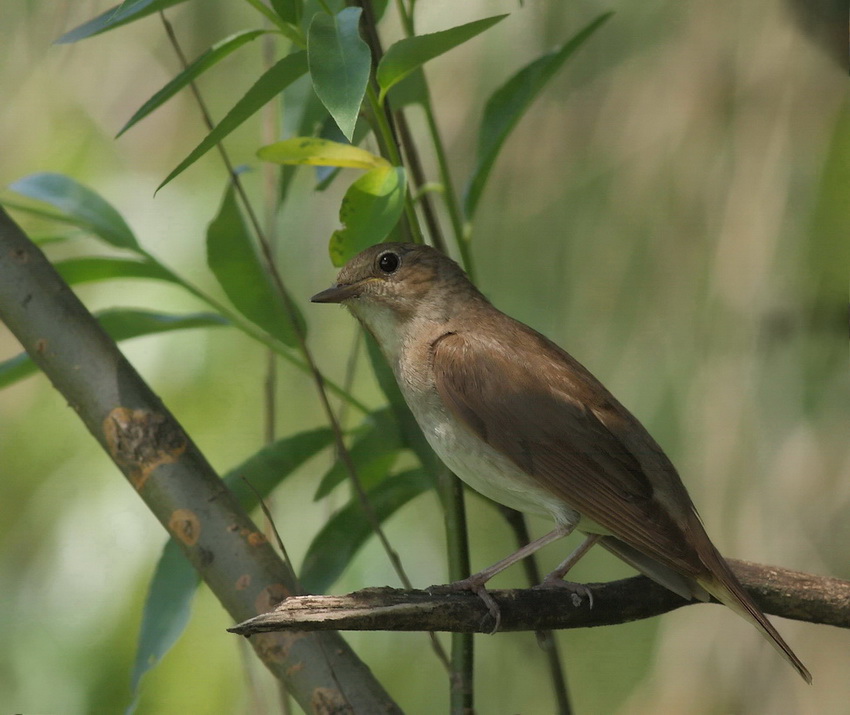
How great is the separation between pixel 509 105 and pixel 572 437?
2.80 feet

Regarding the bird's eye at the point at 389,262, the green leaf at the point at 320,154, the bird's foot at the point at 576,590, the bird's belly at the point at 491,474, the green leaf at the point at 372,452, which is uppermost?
the green leaf at the point at 320,154

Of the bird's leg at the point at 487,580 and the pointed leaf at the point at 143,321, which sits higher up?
the pointed leaf at the point at 143,321

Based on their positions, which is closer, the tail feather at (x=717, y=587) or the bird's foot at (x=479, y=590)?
the bird's foot at (x=479, y=590)

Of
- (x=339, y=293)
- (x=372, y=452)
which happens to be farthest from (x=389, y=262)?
(x=372, y=452)

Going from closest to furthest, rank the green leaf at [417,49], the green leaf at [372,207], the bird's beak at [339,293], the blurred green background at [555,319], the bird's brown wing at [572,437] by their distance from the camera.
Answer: the green leaf at [417,49], the green leaf at [372,207], the bird's brown wing at [572,437], the bird's beak at [339,293], the blurred green background at [555,319]

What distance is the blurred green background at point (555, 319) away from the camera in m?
3.44

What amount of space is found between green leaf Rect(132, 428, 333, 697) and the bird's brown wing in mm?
439

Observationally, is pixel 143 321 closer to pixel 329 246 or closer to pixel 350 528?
pixel 329 246

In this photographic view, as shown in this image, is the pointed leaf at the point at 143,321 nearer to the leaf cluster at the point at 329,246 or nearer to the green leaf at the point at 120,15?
the leaf cluster at the point at 329,246

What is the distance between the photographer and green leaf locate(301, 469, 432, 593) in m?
2.72

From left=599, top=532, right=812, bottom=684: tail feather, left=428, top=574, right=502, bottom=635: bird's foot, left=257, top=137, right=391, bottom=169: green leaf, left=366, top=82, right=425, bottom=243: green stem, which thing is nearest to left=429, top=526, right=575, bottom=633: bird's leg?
left=428, top=574, right=502, bottom=635: bird's foot

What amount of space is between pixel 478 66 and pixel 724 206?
42.4 inches

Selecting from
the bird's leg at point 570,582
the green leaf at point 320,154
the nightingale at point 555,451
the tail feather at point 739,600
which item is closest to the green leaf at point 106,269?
the nightingale at point 555,451

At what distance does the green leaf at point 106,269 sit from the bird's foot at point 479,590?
1.13m
